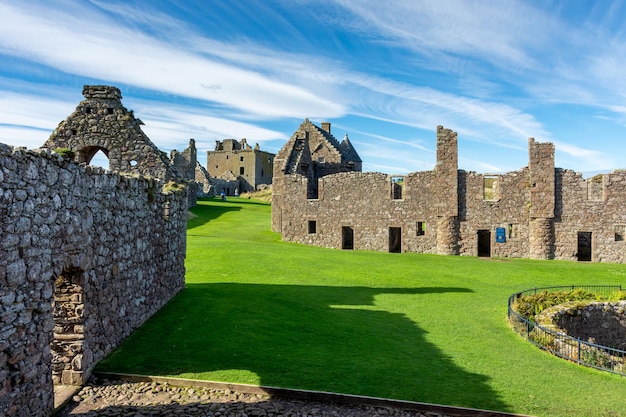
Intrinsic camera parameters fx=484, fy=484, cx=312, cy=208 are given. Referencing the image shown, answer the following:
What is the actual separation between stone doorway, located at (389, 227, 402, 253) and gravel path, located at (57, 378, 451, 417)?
25738 millimetres

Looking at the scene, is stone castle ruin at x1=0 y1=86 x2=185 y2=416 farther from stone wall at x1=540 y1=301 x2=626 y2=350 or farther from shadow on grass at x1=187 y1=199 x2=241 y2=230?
shadow on grass at x1=187 y1=199 x2=241 y2=230

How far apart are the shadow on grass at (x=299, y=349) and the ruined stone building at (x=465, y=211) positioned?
56.6 ft

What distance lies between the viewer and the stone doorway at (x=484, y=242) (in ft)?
112

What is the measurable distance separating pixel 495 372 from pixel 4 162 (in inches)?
416

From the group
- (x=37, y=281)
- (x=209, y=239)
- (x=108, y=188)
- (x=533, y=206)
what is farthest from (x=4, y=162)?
(x=533, y=206)

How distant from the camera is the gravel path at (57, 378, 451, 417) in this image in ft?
28.6

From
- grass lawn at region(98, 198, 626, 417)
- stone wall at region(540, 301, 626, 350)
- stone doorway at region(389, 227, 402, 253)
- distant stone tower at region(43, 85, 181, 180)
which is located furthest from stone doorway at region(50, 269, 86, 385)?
stone doorway at region(389, 227, 402, 253)

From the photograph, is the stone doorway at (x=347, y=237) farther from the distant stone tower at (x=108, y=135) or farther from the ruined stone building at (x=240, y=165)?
the ruined stone building at (x=240, y=165)

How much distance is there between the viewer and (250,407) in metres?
8.97

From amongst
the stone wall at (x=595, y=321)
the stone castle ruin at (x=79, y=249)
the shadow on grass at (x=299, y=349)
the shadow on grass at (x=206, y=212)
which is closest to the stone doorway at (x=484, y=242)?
the stone wall at (x=595, y=321)

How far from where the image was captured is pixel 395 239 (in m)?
35.3

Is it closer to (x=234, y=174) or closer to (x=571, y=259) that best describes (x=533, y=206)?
(x=571, y=259)

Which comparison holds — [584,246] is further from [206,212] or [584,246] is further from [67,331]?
[67,331]

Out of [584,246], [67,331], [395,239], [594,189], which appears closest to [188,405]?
[67,331]
